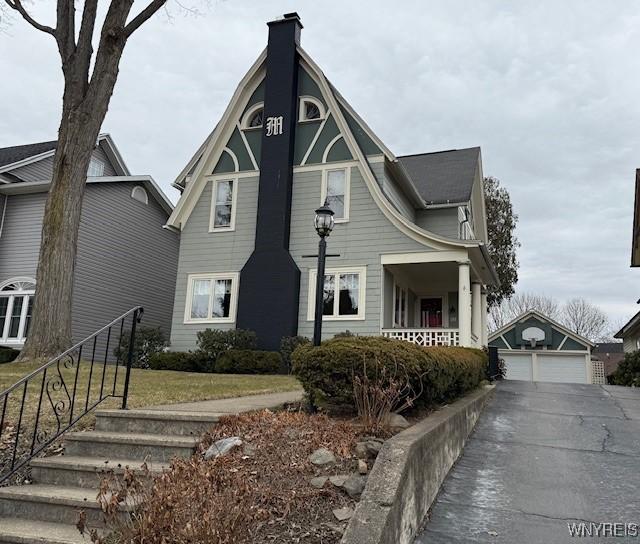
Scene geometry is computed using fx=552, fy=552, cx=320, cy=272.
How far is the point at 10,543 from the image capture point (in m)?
3.82

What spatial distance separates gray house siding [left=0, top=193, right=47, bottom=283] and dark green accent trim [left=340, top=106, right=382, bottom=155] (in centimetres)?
1078

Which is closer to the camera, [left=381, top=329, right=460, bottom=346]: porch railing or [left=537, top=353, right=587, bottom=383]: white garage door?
[left=381, top=329, right=460, bottom=346]: porch railing

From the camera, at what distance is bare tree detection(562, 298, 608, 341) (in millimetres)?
58094

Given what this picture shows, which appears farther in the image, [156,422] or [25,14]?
[25,14]

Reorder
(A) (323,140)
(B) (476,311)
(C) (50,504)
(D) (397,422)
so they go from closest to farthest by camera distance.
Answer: (C) (50,504), (D) (397,422), (A) (323,140), (B) (476,311)

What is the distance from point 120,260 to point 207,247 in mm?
5248

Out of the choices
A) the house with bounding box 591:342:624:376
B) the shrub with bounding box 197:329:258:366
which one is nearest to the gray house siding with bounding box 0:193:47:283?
the shrub with bounding box 197:329:258:366

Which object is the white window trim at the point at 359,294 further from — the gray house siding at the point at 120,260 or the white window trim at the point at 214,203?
the gray house siding at the point at 120,260

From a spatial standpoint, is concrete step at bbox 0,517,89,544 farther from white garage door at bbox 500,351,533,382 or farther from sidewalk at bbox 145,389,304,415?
white garage door at bbox 500,351,533,382

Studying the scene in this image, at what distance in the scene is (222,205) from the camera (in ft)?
58.1

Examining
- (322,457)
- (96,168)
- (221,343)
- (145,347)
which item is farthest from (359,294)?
(96,168)

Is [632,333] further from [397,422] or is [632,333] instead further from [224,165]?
[397,422]

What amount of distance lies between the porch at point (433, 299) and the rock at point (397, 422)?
273 inches

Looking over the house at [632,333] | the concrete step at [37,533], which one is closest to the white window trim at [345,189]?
the concrete step at [37,533]
